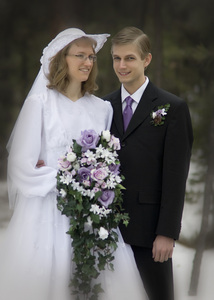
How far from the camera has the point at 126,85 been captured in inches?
113

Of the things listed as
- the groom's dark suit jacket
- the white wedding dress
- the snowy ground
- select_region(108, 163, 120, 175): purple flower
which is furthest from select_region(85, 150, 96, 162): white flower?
the snowy ground

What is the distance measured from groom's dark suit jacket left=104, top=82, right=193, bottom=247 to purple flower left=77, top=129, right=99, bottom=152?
38 cm

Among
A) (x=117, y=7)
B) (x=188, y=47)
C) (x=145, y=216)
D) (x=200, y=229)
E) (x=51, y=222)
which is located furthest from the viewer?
(x=200, y=229)

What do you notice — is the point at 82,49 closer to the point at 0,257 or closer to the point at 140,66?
the point at 140,66

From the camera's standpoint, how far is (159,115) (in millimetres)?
2701

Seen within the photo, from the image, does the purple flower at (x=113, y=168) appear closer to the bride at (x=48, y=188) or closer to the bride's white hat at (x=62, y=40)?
the bride at (x=48, y=188)

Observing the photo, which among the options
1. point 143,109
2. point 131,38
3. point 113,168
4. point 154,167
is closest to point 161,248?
point 154,167

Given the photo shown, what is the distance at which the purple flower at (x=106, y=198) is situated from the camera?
2.43m

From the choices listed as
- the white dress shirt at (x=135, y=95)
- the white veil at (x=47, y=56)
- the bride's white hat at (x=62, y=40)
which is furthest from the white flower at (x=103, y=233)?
the bride's white hat at (x=62, y=40)

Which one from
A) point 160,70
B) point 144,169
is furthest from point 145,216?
point 160,70

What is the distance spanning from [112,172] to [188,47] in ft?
7.16

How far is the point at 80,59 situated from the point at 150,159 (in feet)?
2.39

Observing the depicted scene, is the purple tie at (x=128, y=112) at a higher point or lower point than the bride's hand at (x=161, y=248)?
higher

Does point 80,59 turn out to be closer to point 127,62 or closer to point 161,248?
point 127,62
